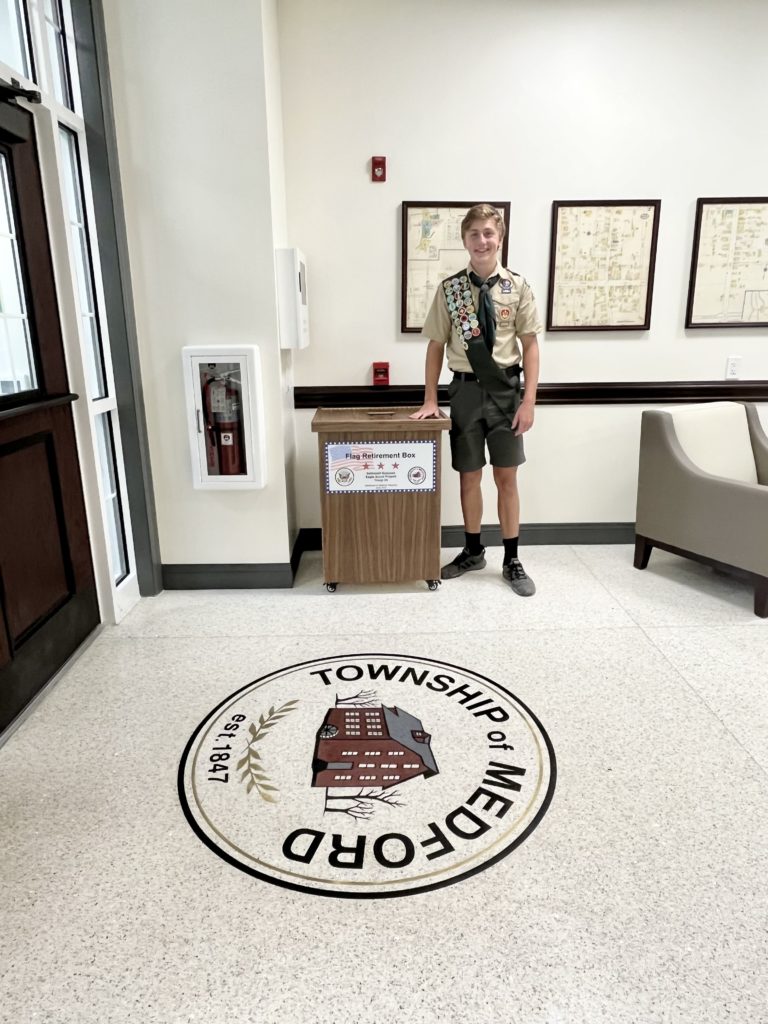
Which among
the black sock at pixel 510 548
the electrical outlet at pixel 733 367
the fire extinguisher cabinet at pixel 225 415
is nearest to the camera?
the fire extinguisher cabinet at pixel 225 415

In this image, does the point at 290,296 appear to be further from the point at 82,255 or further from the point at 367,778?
the point at 367,778

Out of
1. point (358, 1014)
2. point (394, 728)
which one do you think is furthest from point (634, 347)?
point (358, 1014)

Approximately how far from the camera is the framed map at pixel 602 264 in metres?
3.60

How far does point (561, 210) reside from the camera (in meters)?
3.59

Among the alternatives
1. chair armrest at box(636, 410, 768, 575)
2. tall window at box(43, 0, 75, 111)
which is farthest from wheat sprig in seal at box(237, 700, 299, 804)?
tall window at box(43, 0, 75, 111)

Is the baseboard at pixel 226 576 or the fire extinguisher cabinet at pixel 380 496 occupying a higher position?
the fire extinguisher cabinet at pixel 380 496

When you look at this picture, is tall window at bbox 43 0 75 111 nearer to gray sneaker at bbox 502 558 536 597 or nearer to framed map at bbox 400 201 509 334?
framed map at bbox 400 201 509 334

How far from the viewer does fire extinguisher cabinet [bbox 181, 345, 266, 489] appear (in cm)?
314

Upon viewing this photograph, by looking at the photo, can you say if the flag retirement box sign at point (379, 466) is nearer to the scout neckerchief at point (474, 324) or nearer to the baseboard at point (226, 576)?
the scout neckerchief at point (474, 324)

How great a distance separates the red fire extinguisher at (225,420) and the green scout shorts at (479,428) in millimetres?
1052

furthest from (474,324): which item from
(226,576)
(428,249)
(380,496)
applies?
(226,576)

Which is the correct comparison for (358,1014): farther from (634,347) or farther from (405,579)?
(634,347)

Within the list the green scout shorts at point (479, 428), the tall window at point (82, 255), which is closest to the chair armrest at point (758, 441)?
the green scout shorts at point (479, 428)

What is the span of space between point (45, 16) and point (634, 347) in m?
3.09
